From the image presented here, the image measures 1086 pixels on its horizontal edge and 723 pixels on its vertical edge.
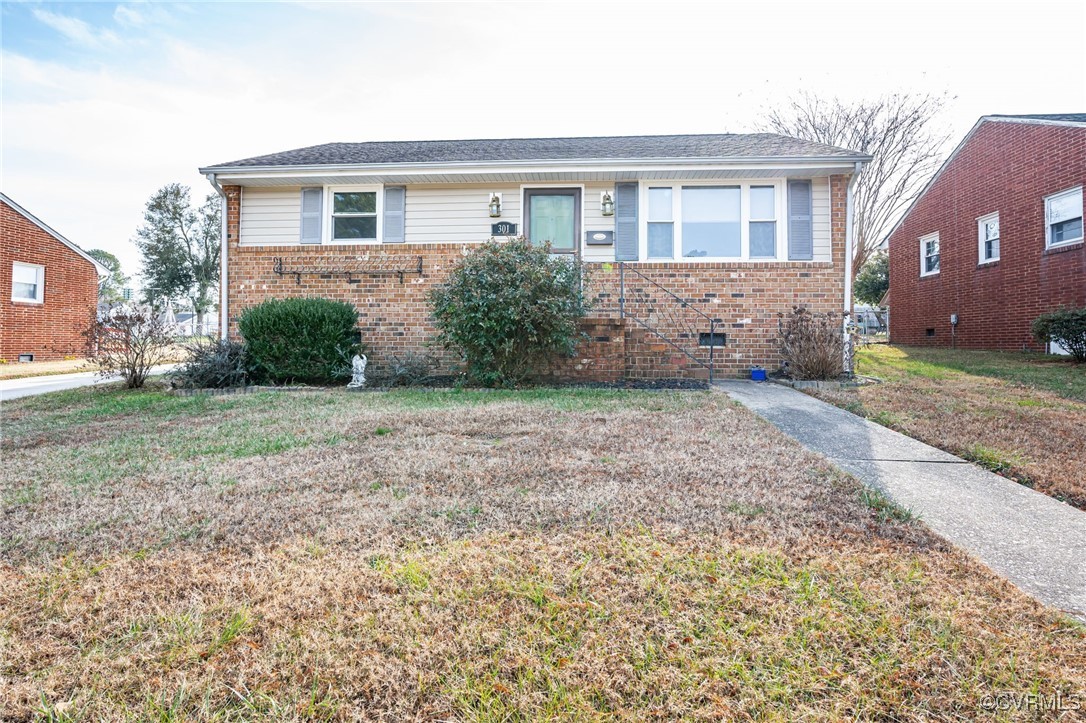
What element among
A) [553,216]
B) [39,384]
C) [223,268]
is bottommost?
[39,384]

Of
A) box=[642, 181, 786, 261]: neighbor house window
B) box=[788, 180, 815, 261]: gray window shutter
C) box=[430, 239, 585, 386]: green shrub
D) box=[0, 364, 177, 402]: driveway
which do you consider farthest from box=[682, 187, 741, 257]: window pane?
box=[0, 364, 177, 402]: driveway

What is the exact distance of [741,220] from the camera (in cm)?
821

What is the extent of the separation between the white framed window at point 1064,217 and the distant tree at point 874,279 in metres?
16.4

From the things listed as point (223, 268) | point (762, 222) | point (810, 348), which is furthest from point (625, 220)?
point (223, 268)

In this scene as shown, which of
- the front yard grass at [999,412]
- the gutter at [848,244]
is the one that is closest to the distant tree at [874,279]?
the front yard grass at [999,412]

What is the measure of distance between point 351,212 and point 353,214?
0.07 metres

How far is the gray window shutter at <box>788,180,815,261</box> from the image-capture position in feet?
26.4

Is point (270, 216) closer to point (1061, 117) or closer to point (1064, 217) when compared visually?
point (1064, 217)

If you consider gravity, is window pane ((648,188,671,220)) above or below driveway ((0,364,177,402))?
above

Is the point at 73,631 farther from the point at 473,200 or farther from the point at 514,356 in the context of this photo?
the point at 473,200

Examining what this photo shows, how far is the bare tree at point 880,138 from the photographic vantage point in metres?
15.5

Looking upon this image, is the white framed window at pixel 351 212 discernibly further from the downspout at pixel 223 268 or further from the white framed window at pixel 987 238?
the white framed window at pixel 987 238

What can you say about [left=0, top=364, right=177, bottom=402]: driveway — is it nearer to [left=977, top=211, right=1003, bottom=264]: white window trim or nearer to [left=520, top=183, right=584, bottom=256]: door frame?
[left=520, top=183, right=584, bottom=256]: door frame

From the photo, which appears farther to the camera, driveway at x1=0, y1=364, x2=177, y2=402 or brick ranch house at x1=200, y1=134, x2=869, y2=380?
brick ranch house at x1=200, y1=134, x2=869, y2=380
